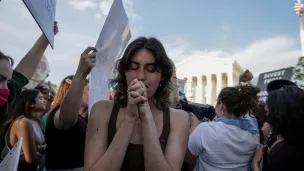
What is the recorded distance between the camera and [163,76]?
1603 mm

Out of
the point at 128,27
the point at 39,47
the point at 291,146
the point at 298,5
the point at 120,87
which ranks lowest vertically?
the point at 291,146

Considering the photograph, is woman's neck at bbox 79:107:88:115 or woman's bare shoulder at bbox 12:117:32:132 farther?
woman's neck at bbox 79:107:88:115

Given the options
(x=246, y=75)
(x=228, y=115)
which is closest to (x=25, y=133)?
(x=228, y=115)

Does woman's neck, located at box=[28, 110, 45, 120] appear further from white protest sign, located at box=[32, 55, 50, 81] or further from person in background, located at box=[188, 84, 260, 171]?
person in background, located at box=[188, 84, 260, 171]

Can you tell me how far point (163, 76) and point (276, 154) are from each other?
1.11 metres

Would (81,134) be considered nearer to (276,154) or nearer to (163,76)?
(163,76)

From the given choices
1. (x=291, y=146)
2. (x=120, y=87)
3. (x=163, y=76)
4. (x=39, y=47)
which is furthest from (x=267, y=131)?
(x=39, y=47)

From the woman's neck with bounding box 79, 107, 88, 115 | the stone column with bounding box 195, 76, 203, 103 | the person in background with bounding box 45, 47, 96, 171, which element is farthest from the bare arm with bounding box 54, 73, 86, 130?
the stone column with bounding box 195, 76, 203, 103

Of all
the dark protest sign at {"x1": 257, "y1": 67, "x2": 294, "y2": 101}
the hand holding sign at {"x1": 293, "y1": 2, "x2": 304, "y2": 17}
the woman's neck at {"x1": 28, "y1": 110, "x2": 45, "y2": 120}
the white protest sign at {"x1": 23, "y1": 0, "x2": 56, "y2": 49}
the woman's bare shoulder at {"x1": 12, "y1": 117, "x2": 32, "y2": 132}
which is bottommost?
the woman's bare shoulder at {"x1": 12, "y1": 117, "x2": 32, "y2": 132}

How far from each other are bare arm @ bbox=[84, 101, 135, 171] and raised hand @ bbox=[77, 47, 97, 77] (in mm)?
273

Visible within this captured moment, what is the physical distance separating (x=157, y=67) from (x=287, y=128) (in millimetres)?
1209

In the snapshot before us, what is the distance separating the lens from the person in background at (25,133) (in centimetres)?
254

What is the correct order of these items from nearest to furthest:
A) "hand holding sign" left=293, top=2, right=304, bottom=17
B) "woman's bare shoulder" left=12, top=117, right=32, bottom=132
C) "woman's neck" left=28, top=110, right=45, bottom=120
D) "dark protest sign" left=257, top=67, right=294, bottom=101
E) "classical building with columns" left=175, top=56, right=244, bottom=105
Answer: "woman's bare shoulder" left=12, top=117, right=32, bottom=132, "woman's neck" left=28, top=110, right=45, bottom=120, "dark protest sign" left=257, top=67, right=294, bottom=101, "hand holding sign" left=293, top=2, right=304, bottom=17, "classical building with columns" left=175, top=56, right=244, bottom=105

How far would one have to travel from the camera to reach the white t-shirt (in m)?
2.25
